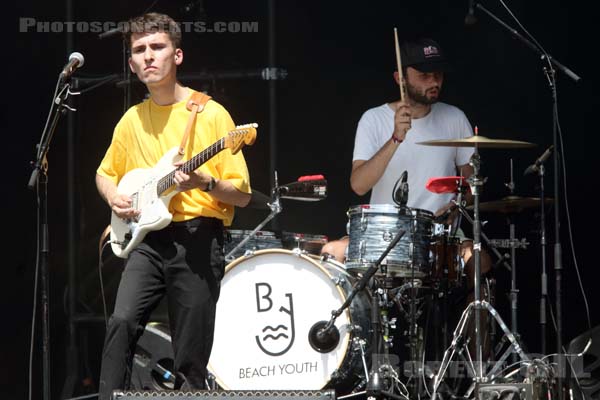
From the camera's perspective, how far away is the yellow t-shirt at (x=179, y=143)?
5.71 meters

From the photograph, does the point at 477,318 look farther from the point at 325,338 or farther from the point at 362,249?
the point at 325,338

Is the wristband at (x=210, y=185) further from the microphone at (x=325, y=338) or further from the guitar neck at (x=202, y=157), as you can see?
the microphone at (x=325, y=338)

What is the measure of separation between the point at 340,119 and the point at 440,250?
1.42m

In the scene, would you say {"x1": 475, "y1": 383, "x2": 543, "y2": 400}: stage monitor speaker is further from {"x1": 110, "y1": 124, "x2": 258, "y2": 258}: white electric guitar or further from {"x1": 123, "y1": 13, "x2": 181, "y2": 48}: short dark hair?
{"x1": 123, "y1": 13, "x2": 181, "y2": 48}: short dark hair

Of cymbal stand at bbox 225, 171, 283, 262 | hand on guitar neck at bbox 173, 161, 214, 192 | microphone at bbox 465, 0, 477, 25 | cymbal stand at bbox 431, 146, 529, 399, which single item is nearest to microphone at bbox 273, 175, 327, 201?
cymbal stand at bbox 225, 171, 283, 262

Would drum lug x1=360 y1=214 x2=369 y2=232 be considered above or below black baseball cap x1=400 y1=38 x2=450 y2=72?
below

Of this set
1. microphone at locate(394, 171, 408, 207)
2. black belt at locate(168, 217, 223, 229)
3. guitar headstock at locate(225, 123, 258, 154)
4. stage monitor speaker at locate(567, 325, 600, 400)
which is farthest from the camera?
microphone at locate(394, 171, 408, 207)

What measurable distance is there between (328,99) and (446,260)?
1606 millimetres

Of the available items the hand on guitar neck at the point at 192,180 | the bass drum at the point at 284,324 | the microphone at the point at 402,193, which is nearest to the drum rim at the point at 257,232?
the bass drum at the point at 284,324

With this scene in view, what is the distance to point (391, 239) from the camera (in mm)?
7492

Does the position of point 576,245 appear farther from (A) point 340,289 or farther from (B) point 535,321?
(A) point 340,289

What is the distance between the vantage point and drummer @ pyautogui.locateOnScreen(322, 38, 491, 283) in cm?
803

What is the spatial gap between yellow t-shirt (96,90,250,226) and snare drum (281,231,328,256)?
2133 millimetres

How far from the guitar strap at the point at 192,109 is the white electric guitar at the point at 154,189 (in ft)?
0.23
